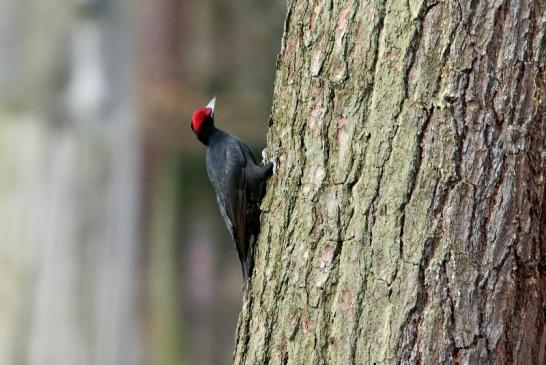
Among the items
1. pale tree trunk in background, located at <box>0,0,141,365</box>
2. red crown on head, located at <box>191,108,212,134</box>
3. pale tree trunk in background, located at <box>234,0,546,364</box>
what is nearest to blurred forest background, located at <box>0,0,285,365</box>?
pale tree trunk in background, located at <box>0,0,141,365</box>

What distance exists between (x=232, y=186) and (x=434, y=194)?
1.74 m

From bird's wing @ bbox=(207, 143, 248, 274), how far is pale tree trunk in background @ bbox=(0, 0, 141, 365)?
0.50 meters

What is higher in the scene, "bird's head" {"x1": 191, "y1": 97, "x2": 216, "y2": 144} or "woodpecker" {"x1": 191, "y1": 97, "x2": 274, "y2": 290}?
"bird's head" {"x1": 191, "y1": 97, "x2": 216, "y2": 144}

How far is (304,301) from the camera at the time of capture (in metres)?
3.21

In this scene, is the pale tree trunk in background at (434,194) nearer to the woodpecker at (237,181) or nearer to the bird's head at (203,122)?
the woodpecker at (237,181)

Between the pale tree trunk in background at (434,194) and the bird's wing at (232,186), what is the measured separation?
1.02 metres

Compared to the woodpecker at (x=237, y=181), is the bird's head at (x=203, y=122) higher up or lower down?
higher up

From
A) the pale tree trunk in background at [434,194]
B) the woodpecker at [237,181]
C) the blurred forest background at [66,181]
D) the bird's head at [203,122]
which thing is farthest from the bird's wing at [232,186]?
the pale tree trunk in background at [434,194]

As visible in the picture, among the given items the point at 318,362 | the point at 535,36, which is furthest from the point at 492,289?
the point at 535,36

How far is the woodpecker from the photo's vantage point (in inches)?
160

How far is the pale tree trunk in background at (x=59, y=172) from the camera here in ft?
13.8

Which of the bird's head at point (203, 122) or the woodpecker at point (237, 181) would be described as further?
the bird's head at point (203, 122)

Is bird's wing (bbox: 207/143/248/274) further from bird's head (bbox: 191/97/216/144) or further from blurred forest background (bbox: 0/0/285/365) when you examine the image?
blurred forest background (bbox: 0/0/285/365)

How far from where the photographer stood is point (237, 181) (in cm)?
458
